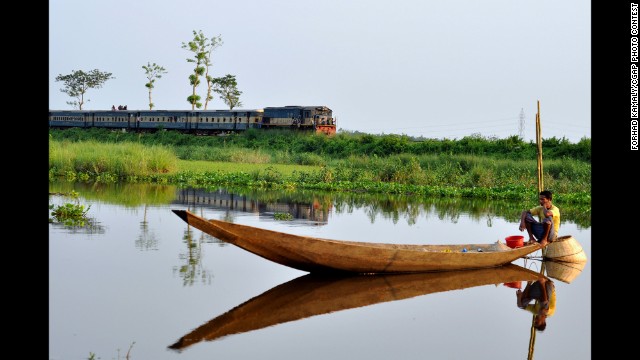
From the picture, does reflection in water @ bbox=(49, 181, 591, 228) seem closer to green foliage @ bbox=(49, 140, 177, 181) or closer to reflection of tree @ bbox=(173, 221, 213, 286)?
green foliage @ bbox=(49, 140, 177, 181)

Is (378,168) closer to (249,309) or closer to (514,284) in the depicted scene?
(514,284)

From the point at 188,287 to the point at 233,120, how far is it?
37010 mm

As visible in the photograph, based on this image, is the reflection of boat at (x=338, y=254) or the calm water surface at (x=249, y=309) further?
the reflection of boat at (x=338, y=254)

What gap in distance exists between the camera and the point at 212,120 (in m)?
46.7

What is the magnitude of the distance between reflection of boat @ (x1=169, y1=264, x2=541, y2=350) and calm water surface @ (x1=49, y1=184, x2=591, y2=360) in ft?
0.09

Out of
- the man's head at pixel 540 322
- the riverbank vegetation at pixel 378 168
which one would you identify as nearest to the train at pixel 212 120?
the riverbank vegetation at pixel 378 168

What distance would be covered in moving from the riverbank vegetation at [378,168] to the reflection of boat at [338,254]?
13.1m

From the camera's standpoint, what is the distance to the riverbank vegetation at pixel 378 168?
25766mm

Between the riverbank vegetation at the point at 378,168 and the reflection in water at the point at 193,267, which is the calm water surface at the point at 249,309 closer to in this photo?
the reflection in water at the point at 193,267

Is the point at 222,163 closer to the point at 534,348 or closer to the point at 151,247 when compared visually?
the point at 151,247

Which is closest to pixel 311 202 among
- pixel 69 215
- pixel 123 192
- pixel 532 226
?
pixel 123 192

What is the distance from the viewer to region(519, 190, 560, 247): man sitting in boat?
11766 millimetres

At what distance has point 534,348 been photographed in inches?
296

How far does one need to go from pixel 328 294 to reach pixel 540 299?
9.16ft
